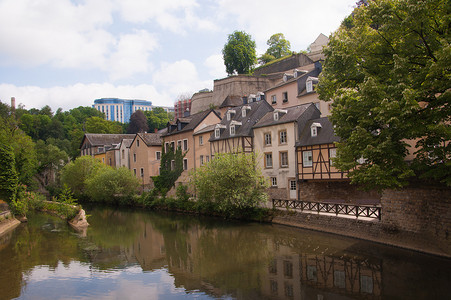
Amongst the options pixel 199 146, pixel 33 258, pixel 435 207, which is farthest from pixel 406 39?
pixel 199 146

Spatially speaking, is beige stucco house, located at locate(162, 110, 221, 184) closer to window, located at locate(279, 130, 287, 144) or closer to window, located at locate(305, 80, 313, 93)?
window, located at locate(305, 80, 313, 93)

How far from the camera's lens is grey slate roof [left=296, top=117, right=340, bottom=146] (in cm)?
2300

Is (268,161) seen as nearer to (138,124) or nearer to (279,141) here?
(279,141)

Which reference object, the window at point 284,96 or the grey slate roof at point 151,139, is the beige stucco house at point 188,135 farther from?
the window at point 284,96

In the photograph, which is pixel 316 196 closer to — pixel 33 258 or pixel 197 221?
pixel 197 221

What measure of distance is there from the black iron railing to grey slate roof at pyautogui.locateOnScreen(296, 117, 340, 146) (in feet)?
13.5

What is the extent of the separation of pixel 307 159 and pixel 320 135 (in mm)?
1847

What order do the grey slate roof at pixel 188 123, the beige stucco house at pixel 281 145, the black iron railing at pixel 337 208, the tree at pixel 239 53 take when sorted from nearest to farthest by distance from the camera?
the black iron railing at pixel 337 208 < the beige stucco house at pixel 281 145 < the grey slate roof at pixel 188 123 < the tree at pixel 239 53

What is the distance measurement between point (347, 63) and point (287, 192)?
44.0 ft

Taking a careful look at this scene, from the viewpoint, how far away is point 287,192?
1011 inches

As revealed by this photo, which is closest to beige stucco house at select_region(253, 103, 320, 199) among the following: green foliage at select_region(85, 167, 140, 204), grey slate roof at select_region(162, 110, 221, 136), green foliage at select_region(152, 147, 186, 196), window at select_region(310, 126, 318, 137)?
window at select_region(310, 126, 318, 137)

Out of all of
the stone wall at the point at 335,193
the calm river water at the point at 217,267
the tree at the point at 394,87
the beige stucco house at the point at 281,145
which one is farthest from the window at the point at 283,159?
the tree at the point at 394,87

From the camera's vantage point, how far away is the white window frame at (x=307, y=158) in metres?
24.2

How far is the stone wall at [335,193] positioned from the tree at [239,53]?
36170mm
